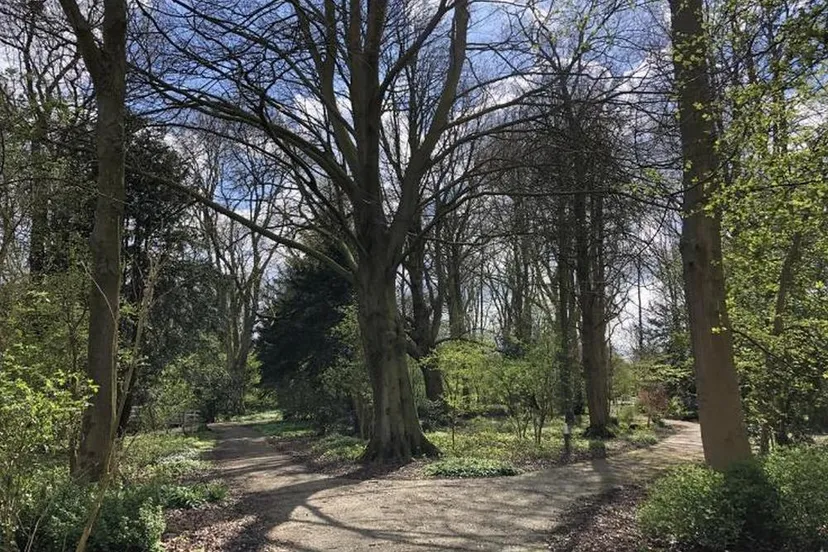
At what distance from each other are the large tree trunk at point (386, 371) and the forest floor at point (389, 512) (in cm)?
147

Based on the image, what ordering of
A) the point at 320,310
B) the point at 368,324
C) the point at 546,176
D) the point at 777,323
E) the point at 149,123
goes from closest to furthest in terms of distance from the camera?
→ the point at 777,323, the point at 149,123, the point at 546,176, the point at 368,324, the point at 320,310

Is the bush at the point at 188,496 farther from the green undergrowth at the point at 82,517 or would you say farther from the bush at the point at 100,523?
the bush at the point at 100,523

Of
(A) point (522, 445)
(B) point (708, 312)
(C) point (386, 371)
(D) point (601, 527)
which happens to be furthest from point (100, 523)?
(A) point (522, 445)

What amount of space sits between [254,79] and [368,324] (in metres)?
5.46

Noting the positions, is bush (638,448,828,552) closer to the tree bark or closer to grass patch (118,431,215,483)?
grass patch (118,431,215,483)

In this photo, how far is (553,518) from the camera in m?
7.77

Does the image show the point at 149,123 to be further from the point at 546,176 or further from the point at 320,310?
the point at 320,310

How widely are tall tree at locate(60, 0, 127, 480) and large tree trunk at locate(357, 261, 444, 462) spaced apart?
5.82 metres

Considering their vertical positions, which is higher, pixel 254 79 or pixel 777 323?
pixel 254 79

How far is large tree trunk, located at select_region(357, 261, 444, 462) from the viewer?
12.6 m

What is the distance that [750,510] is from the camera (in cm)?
575

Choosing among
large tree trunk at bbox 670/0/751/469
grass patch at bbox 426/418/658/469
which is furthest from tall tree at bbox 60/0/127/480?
grass patch at bbox 426/418/658/469

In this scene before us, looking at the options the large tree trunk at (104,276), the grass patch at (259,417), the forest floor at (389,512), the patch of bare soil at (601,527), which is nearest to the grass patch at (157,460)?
the large tree trunk at (104,276)

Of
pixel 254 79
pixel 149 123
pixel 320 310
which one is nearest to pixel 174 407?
pixel 320 310
